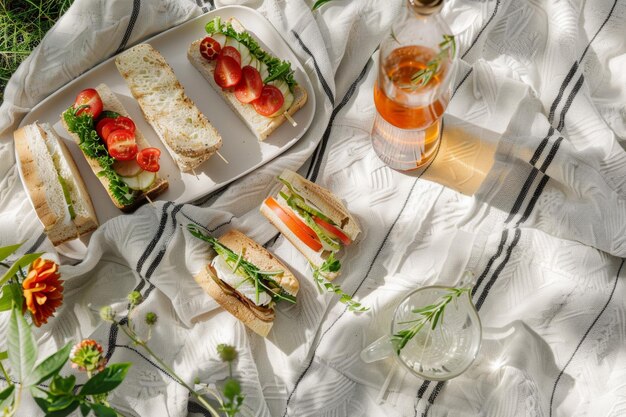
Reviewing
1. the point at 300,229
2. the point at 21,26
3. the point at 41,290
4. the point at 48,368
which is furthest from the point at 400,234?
the point at 21,26

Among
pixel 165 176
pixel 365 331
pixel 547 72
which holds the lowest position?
pixel 365 331

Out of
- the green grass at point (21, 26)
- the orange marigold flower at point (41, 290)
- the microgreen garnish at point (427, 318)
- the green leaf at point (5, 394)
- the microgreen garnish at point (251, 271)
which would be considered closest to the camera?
the green leaf at point (5, 394)

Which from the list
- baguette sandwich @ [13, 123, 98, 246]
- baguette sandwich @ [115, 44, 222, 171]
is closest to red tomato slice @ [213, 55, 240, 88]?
baguette sandwich @ [115, 44, 222, 171]

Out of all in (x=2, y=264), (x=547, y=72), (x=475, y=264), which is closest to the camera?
(x=2, y=264)

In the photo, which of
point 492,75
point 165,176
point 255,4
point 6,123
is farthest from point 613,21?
point 6,123

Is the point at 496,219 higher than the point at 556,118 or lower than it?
lower

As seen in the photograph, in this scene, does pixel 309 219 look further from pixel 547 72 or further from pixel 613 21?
pixel 613 21

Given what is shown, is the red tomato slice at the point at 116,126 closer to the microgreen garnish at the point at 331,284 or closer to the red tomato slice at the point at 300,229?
the red tomato slice at the point at 300,229

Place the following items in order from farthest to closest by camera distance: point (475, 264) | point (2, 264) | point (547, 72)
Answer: point (547, 72) < point (475, 264) < point (2, 264)

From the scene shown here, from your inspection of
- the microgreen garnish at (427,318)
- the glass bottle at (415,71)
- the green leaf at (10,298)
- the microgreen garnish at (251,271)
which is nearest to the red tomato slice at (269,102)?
the glass bottle at (415,71)
